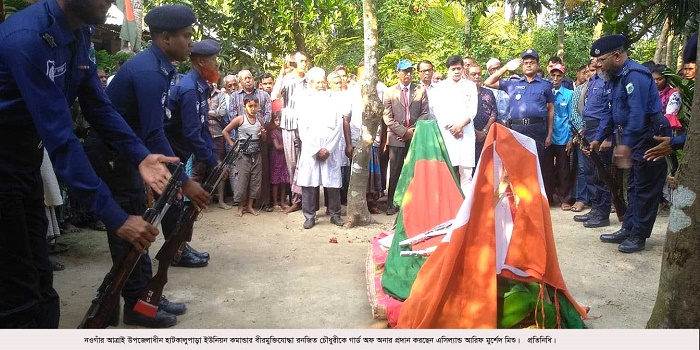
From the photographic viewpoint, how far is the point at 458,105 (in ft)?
23.1

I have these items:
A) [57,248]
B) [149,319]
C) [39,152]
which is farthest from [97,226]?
[39,152]

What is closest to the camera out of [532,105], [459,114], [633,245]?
[633,245]

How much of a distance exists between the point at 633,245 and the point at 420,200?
222 cm

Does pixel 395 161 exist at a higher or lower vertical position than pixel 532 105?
lower

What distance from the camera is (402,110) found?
7059mm

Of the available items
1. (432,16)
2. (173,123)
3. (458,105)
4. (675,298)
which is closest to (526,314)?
(675,298)

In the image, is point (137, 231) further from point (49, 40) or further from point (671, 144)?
point (671, 144)

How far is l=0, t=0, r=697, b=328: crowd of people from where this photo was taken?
7.47 feet

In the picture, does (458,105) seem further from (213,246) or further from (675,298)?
(675,298)

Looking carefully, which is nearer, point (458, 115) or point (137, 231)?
point (137, 231)

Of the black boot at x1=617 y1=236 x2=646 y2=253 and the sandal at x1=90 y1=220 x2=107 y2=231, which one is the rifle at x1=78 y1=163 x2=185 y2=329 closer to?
the sandal at x1=90 y1=220 x2=107 y2=231

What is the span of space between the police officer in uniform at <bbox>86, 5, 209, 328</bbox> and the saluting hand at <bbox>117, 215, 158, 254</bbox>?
1.19 m

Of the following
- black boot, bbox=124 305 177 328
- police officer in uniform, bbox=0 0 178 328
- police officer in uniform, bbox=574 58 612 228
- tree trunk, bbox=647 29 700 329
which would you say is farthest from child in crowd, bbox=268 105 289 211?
tree trunk, bbox=647 29 700 329

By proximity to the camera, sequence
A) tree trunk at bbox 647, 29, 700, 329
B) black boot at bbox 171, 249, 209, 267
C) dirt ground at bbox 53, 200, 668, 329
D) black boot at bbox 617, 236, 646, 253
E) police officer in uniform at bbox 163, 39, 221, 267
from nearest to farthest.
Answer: tree trunk at bbox 647, 29, 700, 329
dirt ground at bbox 53, 200, 668, 329
police officer in uniform at bbox 163, 39, 221, 267
black boot at bbox 171, 249, 209, 267
black boot at bbox 617, 236, 646, 253
